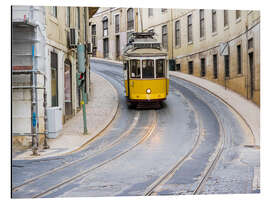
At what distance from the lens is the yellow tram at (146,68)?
48.7ft

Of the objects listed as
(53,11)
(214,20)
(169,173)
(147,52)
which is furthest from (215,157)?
(147,52)

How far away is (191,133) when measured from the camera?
36.9ft

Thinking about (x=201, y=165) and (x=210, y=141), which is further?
(x=210, y=141)

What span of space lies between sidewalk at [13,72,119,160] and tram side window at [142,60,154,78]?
1912 millimetres

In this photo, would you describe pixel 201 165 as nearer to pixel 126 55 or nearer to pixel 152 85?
pixel 152 85

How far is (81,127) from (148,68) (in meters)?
4.97

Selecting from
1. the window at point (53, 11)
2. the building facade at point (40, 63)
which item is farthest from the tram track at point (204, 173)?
the window at point (53, 11)

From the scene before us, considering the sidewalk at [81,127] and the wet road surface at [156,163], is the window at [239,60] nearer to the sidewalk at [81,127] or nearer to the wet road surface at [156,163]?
the wet road surface at [156,163]

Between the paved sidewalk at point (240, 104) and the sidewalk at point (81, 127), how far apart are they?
143 inches

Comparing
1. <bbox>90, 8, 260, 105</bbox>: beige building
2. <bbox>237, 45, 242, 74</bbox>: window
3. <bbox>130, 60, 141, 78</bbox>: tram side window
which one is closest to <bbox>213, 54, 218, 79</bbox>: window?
<bbox>90, 8, 260, 105</bbox>: beige building

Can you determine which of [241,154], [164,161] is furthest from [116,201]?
[241,154]
